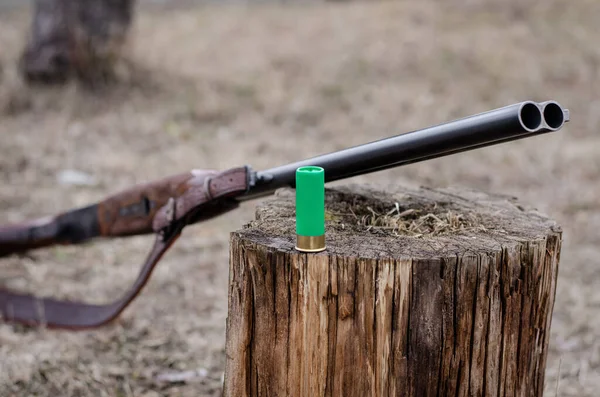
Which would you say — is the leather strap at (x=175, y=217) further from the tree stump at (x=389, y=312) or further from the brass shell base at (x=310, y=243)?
the brass shell base at (x=310, y=243)

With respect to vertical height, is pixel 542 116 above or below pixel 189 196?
above

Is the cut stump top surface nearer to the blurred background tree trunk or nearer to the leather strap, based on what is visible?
the leather strap

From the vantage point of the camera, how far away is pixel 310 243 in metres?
1.81

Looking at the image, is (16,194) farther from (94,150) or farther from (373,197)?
(373,197)

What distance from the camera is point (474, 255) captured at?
72.7 inches

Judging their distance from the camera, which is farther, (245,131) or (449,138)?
(245,131)

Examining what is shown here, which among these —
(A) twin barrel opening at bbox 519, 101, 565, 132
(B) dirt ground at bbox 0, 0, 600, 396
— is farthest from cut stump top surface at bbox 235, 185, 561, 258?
(B) dirt ground at bbox 0, 0, 600, 396

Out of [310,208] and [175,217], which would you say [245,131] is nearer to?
[175,217]

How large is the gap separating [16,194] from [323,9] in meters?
6.41

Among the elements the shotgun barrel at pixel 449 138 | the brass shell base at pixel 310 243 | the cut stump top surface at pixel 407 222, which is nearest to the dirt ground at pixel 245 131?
the cut stump top surface at pixel 407 222

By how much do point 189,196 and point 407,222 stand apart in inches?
31.6

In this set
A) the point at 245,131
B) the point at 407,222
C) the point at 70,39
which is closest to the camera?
the point at 407,222

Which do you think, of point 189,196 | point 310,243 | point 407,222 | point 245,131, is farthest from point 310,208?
point 245,131

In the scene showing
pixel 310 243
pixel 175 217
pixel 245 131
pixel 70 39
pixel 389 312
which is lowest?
Result: pixel 389 312
